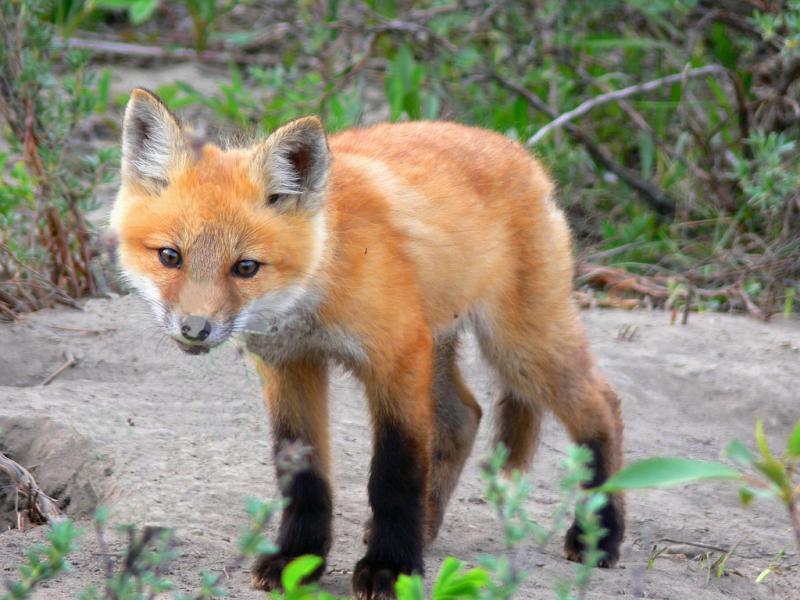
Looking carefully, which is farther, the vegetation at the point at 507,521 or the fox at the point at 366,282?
the fox at the point at 366,282

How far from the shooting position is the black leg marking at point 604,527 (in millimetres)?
4363

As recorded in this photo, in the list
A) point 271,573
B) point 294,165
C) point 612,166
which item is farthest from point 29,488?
point 612,166

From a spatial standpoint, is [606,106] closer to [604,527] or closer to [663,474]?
[604,527]

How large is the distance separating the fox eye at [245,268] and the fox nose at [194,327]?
0.23 m

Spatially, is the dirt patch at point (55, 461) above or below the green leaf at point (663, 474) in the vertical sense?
below

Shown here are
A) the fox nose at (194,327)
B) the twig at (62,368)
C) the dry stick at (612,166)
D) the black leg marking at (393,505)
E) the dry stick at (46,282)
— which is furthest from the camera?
the dry stick at (612,166)

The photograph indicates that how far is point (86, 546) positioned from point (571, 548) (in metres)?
1.82

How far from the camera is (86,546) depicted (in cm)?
384

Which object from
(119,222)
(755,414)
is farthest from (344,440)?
(755,414)

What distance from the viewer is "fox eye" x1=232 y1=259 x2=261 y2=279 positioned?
3340 millimetres

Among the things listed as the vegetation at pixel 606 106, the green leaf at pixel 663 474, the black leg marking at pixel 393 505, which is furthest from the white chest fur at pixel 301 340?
the vegetation at pixel 606 106

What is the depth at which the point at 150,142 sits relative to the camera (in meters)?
3.59

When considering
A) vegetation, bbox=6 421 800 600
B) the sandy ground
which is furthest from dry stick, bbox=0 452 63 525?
vegetation, bbox=6 421 800 600

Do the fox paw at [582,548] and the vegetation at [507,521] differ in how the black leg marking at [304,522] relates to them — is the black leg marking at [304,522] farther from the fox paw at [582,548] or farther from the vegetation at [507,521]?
the vegetation at [507,521]
